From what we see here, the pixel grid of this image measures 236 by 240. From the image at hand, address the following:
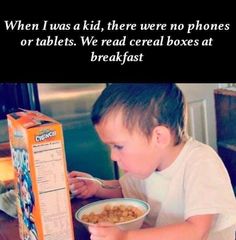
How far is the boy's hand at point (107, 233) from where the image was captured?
769mm

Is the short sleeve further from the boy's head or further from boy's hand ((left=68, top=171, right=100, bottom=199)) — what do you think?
boy's hand ((left=68, top=171, right=100, bottom=199))

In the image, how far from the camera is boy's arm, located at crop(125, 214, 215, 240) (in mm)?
796

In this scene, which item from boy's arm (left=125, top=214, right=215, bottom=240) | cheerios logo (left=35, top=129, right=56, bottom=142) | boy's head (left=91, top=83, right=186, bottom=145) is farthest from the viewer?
boy's head (left=91, top=83, right=186, bottom=145)

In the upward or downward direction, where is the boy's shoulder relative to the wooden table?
upward

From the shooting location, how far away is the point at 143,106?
91 centimetres

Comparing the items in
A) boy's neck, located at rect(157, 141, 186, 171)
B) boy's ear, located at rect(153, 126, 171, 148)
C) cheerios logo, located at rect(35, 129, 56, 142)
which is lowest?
boy's neck, located at rect(157, 141, 186, 171)

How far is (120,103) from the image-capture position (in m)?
0.91

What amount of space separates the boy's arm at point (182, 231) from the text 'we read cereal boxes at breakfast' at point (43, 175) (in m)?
0.13

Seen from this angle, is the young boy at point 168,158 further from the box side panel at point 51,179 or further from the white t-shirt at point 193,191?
the box side panel at point 51,179

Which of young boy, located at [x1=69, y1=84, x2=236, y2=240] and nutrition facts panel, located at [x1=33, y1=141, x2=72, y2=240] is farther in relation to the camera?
young boy, located at [x1=69, y1=84, x2=236, y2=240]

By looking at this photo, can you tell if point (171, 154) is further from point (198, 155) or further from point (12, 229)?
point (12, 229)

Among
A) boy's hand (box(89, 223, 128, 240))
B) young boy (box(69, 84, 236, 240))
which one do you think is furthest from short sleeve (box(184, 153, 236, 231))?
boy's hand (box(89, 223, 128, 240))

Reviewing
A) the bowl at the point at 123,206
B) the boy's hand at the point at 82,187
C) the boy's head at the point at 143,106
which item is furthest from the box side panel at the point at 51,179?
the boy's hand at the point at 82,187
